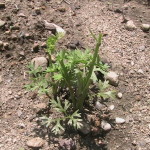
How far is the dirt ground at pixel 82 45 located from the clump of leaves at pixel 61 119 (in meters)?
0.12

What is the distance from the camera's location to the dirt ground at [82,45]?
2.96 metres

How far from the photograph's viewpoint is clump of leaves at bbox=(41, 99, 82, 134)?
278 cm

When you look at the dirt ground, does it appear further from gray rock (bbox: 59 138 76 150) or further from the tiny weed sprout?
the tiny weed sprout

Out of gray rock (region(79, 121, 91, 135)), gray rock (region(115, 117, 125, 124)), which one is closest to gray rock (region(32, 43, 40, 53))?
gray rock (region(79, 121, 91, 135))

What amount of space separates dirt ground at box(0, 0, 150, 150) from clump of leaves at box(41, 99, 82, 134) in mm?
116

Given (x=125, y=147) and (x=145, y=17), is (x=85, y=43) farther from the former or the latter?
(x=125, y=147)

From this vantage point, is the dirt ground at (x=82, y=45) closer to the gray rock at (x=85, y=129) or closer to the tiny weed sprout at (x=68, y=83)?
the gray rock at (x=85, y=129)

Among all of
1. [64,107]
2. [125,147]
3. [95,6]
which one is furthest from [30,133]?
[95,6]

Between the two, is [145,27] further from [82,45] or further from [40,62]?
[40,62]

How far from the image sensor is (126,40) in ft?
12.4

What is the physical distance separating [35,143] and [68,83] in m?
0.59

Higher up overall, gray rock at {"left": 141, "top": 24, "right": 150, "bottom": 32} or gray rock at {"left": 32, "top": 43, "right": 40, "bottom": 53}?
gray rock at {"left": 141, "top": 24, "right": 150, "bottom": 32}

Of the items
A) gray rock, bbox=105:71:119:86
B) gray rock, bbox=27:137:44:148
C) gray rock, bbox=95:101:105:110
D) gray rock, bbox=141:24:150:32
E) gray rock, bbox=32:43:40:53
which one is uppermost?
gray rock, bbox=141:24:150:32

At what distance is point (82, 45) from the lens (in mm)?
3607
